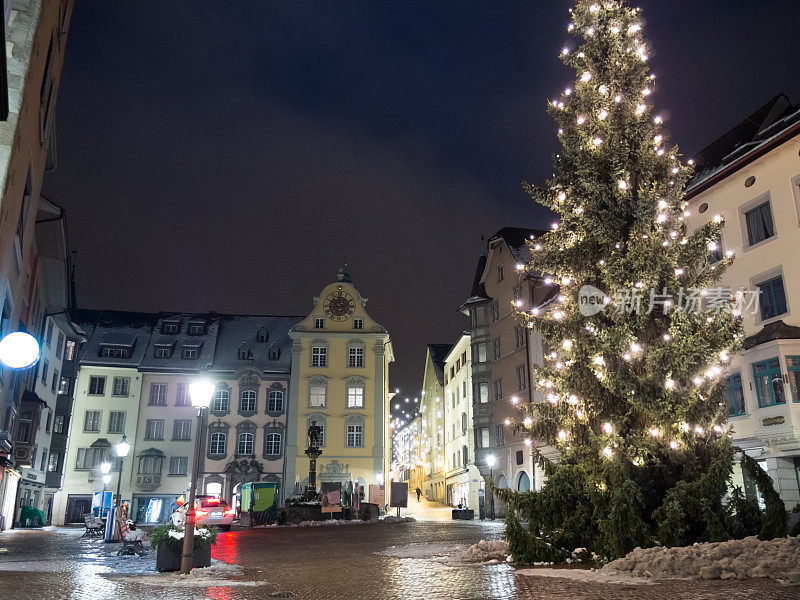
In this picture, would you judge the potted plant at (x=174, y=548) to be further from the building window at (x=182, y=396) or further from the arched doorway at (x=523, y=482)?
the building window at (x=182, y=396)

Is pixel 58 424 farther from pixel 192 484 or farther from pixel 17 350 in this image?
pixel 17 350

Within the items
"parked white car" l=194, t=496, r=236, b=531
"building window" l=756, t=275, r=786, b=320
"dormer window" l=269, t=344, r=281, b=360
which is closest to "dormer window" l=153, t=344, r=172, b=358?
"dormer window" l=269, t=344, r=281, b=360

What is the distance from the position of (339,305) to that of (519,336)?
57.8 feet

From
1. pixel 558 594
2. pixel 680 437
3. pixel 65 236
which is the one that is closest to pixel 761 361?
pixel 680 437

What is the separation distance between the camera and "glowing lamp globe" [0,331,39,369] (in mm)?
11672

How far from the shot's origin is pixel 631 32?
15836mm

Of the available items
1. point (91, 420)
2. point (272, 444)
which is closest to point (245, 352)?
point (272, 444)

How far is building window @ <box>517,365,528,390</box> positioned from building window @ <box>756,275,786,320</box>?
18118 mm

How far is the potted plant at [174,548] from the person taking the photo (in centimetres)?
1337

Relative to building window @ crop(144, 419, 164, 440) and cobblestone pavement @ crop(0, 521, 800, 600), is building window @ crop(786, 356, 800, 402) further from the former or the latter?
building window @ crop(144, 419, 164, 440)

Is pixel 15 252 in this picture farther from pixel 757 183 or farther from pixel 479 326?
pixel 479 326

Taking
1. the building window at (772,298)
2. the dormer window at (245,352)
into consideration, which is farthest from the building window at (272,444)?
the building window at (772,298)

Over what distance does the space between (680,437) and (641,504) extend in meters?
1.56

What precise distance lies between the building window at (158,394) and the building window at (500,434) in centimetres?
2565
